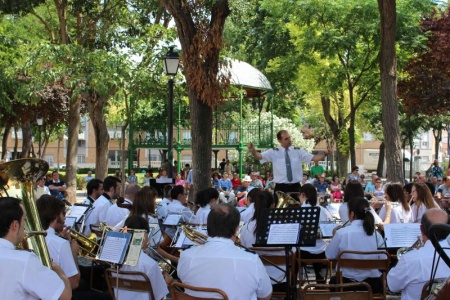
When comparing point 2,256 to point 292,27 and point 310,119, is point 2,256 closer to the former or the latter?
point 292,27

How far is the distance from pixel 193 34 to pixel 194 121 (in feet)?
4.30

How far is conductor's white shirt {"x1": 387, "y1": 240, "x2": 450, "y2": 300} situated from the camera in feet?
18.9

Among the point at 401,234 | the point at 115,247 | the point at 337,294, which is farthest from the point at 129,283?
the point at 401,234

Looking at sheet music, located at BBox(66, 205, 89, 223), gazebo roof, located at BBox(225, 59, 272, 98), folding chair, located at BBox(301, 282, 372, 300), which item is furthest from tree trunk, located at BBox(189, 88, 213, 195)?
gazebo roof, located at BBox(225, 59, 272, 98)

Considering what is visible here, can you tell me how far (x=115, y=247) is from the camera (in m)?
6.15

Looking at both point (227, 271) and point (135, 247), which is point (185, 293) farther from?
point (135, 247)

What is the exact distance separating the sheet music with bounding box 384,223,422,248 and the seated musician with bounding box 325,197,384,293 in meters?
0.31

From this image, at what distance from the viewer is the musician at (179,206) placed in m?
10.4

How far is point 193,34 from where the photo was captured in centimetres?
1102

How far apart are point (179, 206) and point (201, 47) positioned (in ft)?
7.75

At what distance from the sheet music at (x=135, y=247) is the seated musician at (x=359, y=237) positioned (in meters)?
2.54

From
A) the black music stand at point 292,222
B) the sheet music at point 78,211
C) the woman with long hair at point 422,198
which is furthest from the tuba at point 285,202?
the sheet music at point 78,211

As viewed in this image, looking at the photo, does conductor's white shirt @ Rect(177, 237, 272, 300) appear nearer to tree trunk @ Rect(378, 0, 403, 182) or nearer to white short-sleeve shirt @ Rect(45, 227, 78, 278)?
white short-sleeve shirt @ Rect(45, 227, 78, 278)

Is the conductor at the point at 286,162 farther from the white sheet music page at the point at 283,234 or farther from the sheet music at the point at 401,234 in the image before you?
the white sheet music page at the point at 283,234
